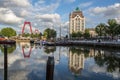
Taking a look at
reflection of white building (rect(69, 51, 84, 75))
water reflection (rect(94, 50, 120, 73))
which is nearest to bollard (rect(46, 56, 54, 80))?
reflection of white building (rect(69, 51, 84, 75))

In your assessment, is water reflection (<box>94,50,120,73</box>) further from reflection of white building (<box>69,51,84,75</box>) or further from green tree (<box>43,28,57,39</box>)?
green tree (<box>43,28,57,39</box>)

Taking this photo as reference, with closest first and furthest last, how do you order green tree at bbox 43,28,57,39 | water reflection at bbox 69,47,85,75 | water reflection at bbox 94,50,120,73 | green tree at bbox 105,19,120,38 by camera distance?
water reflection at bbox 69,47,85,75 → water reflection at bbox 94,50,120,73 → green tree at bbox 105,19,120,38 → green tree at bbox 43,28,57,39

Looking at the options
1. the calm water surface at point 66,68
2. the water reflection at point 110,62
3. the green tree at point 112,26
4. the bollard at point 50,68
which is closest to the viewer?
the bollard at point 50,68

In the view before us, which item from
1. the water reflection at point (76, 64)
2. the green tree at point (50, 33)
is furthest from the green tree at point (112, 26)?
the green tree at point (50, 33)

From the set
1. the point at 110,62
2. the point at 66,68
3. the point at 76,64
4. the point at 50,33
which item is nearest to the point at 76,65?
the point at 76,64

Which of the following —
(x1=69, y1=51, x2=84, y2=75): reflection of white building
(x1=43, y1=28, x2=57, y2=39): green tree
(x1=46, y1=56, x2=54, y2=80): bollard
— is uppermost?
(x1=43, y1=28, x2=57, y2=39): green tree

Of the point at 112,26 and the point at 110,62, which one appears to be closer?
the point at 110,62

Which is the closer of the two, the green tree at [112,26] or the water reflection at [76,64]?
the water reflection at [76,64]

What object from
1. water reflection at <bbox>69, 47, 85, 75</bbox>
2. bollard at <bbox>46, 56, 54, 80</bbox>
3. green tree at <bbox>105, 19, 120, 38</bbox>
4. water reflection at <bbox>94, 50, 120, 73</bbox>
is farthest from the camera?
green tree at <bbox>105, 19, 120, 38</bbox>

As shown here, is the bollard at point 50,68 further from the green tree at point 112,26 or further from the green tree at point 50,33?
the green tree at point 50,33

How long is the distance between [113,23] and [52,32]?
7356cm

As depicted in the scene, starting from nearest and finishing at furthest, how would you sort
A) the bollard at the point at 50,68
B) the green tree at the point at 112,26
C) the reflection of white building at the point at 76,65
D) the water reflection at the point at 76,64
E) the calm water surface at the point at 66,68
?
the bollard at the point at 50,68 → the calm water surface at the point at 66,68 → the reflection of white building at the point at 76,65 → the water reflection at the point at 76,64 → the green tree at the point at 112,26

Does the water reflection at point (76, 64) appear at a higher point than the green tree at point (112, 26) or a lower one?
lower

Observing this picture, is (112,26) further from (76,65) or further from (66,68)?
(66,68)
